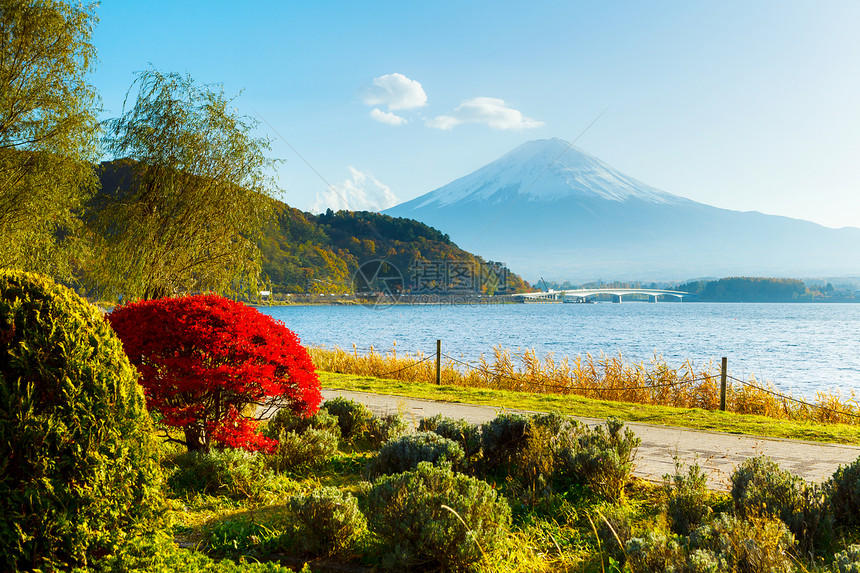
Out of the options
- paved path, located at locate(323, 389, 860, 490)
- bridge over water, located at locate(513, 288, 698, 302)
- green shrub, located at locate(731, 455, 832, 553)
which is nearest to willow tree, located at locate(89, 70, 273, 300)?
paved path, located at locate(323, 389, 860, 490)

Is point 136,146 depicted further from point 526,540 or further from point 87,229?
point 526,540

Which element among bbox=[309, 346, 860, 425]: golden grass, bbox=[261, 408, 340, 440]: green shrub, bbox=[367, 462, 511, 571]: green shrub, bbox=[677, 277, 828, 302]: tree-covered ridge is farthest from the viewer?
bbox=[677, 277, 828, 302]: tree-covered ridge

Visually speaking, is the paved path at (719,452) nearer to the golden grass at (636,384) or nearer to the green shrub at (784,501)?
the green shrub at (784,501)

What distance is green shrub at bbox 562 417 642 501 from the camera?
5.42 m

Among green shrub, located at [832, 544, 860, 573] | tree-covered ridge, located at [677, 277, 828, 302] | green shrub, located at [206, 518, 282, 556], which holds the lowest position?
green shrub, located at [206, 518, 282, 556]

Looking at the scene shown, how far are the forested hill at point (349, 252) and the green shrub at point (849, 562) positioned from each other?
56.7 m

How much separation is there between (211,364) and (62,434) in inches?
104

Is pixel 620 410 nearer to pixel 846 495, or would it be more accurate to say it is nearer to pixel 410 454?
pixel 846 495

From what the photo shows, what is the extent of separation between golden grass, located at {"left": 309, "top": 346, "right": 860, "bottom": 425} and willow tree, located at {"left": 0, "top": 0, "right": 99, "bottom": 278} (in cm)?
951

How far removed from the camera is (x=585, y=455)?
559 centimetres

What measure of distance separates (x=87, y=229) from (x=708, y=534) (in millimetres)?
16862

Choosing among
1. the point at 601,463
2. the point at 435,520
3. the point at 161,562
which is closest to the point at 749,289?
the point at 601,463

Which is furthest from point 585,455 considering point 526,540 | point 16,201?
point 16,201

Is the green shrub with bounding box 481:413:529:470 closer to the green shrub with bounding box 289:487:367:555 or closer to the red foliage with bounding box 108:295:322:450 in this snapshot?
the red foliage with bounding box 108:295:322:450
